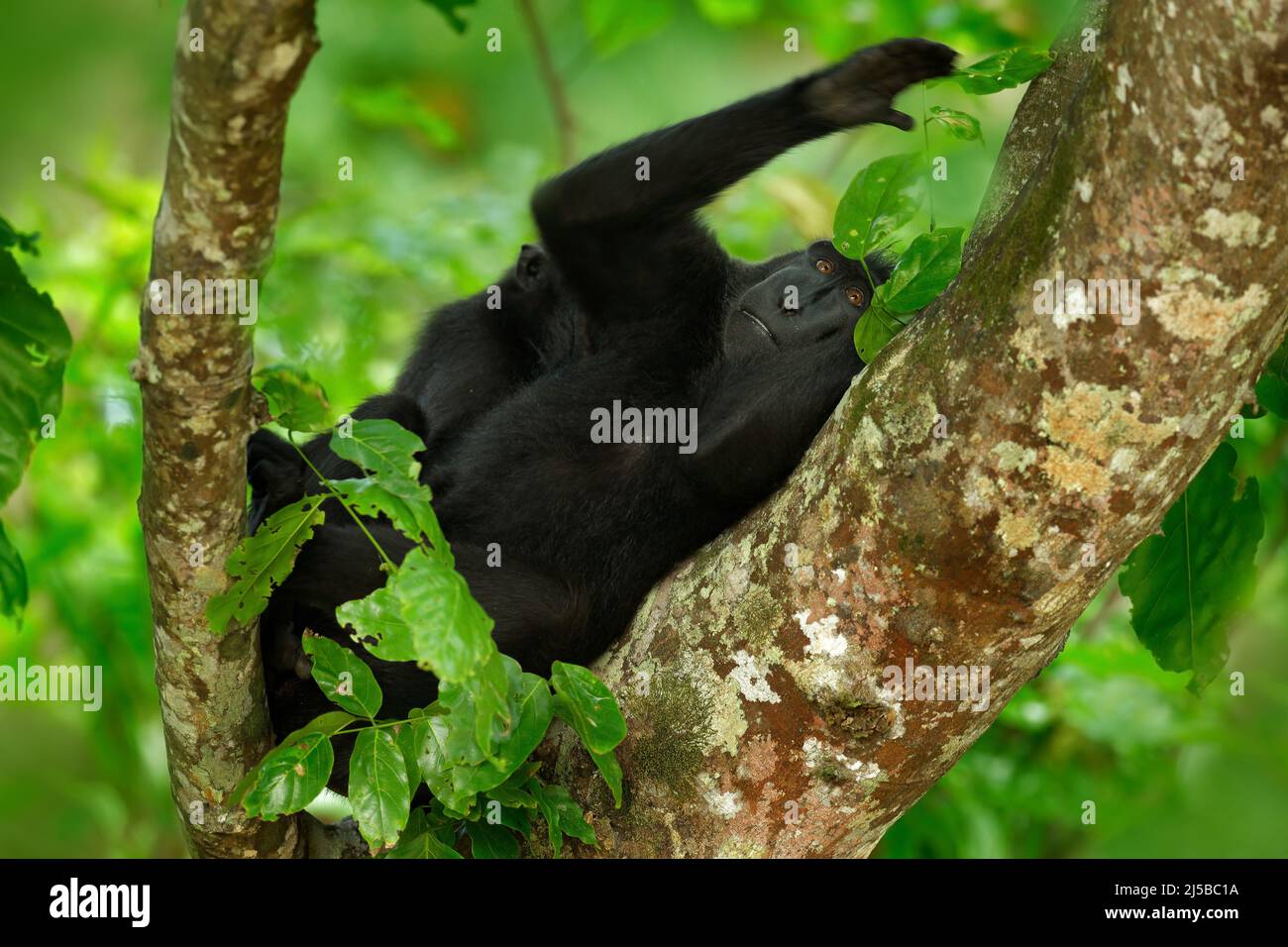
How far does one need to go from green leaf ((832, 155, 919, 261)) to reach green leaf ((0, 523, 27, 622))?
2197mm

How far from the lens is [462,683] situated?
252 cm

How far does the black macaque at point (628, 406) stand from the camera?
3.34 m

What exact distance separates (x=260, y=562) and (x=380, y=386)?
3.92 metres

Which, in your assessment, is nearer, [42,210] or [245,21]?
[245,21]

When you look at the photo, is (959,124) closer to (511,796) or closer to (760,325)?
(760,325)

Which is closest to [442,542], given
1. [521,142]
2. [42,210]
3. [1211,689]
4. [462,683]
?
[462,683]

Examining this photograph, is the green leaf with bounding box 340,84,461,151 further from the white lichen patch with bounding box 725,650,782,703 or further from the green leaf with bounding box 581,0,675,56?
the white lichen patch with bounding box 725,650,782,703

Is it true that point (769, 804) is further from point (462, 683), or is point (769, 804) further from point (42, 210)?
point (42, 210)

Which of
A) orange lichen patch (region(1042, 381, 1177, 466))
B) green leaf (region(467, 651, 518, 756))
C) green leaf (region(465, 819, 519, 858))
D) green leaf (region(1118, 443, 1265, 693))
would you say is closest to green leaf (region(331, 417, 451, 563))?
green leaf (region(467, 651, 518, 756))

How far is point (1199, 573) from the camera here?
11.1 feet

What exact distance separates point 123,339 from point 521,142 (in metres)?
5.06

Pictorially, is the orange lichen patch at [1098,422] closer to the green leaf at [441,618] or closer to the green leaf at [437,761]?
the green leaf at [441,618]

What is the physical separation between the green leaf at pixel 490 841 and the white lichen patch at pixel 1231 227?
7.02 ft

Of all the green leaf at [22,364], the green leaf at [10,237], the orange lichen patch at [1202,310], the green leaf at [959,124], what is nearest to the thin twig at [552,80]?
the green leaf at [10,237]
